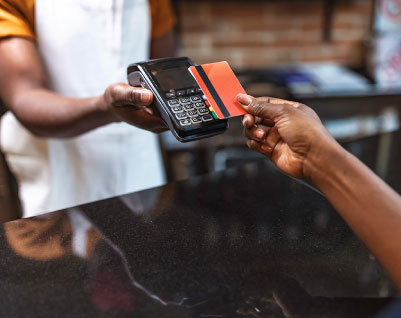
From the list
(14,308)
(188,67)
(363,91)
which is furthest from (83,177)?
(363,91)

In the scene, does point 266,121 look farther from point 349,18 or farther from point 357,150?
point 349,18

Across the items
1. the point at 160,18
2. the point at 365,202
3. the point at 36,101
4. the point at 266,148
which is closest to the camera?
the point at 365,202

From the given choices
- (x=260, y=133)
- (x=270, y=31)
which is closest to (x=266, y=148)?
(x=260, y=133)

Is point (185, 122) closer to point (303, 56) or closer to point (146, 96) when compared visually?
point (146, 96)

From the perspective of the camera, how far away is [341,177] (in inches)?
18.6

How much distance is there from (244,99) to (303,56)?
1.55m

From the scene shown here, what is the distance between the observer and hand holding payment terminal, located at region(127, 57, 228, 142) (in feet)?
2.04

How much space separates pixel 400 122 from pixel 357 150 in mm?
1114

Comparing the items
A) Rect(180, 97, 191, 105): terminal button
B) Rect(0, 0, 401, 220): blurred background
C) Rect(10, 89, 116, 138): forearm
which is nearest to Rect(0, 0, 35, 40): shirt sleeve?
Rect(10, 89, 116, 138): forearm

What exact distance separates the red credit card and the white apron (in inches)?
14.2

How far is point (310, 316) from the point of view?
1.46 feet

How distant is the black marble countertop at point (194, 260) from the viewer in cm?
46

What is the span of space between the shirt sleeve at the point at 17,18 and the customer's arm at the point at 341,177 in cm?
54

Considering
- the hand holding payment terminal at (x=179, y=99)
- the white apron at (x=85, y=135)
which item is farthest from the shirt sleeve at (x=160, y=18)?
the hand holding payment terminal at (x=179, y=99)
